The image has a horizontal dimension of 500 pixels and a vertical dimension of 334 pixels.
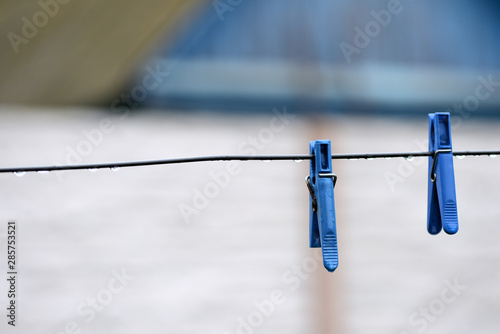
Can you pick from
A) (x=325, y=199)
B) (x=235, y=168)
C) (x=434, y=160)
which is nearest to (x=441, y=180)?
(x=434, y=160)

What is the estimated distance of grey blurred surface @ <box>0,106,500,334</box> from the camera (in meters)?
1.82

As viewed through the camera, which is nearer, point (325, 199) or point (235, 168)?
point (325, 199)

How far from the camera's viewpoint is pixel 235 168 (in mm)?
1947

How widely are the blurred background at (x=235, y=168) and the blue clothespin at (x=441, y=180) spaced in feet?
2.75

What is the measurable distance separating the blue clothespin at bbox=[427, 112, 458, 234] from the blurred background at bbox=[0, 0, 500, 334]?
33.0 inches

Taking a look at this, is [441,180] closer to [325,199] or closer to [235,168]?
[325,199]

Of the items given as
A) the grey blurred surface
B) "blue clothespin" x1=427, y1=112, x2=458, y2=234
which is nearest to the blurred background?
the grey blurred surface

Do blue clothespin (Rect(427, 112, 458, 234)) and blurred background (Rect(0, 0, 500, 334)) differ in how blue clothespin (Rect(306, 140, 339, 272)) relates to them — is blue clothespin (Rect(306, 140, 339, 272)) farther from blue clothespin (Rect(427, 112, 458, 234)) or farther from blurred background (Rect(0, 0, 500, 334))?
blurred background (Rect(0, 0, 500, 334))

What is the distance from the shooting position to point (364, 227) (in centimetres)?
206

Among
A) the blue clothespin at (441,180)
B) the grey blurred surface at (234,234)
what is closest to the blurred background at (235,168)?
the grey blurred surface at (234,234)

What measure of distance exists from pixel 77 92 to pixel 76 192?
0.32 meters

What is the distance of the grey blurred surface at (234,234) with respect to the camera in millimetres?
1820

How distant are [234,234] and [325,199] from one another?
0.93 meters

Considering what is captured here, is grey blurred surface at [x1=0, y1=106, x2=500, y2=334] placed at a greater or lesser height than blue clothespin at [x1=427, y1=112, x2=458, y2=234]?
greater
